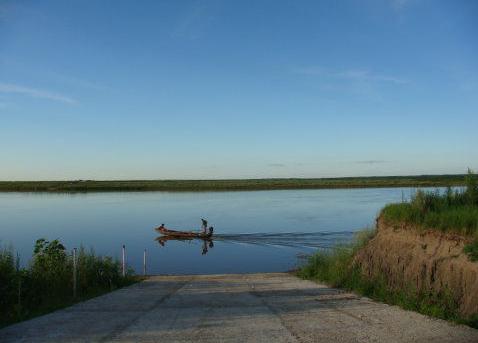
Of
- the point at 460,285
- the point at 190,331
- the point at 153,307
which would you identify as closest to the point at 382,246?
the point at 460,285

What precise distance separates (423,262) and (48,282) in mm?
9185

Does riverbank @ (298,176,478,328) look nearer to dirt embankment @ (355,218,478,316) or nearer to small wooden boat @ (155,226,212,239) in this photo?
dirt embankment @ (355,218,478,316)

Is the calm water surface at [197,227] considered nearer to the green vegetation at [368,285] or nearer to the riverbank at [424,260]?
the green vegetation at [368,285]

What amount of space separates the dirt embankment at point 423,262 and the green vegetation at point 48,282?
7.38 m

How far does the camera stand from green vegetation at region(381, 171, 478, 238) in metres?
10.9

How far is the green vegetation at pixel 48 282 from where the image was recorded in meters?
10.7

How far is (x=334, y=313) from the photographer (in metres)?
Answer: 9.74

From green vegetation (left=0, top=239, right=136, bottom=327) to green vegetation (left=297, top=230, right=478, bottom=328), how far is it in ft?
20.7

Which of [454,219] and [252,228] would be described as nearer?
[454,219]

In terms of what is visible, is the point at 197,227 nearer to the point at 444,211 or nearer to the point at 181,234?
the point at 181,234

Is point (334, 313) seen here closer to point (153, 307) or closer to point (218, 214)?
point (153, 307)

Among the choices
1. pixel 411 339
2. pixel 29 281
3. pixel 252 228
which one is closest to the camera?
pixel 411 339

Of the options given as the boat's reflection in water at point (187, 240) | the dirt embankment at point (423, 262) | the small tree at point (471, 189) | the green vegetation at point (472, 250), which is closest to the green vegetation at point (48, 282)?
the dirt embankment at point (423, 262)

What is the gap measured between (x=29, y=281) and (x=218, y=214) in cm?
4946
